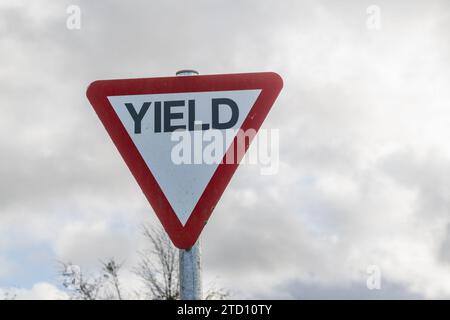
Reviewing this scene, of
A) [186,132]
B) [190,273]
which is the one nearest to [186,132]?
[186,132]

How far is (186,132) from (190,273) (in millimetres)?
601

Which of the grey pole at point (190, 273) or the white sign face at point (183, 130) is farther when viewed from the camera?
the white sign face at point (183, 130)

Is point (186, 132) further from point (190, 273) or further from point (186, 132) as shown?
point (190, 273)

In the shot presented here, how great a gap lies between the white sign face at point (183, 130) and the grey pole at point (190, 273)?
143 millimetres

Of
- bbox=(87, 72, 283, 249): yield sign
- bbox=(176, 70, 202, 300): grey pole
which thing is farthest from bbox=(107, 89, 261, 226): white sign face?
bbox=(176, 70, 202, 300): grey pole

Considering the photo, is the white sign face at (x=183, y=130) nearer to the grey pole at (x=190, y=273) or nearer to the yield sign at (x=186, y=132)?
the yield sign at (x=186, y=132)

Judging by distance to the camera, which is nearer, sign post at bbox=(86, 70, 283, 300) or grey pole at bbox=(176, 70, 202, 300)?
grey pole at bbox=(176, 70, 202, 300)

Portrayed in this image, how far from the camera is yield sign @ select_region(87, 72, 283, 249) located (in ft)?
9.14

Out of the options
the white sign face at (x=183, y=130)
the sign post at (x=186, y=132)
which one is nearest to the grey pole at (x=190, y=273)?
the sign post at (x=186, y=132)

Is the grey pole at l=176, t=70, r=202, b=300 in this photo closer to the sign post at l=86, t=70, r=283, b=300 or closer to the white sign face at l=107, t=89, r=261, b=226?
the sign post at l=86, t=70, r=283, b=300

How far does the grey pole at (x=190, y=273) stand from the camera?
2604 mm
